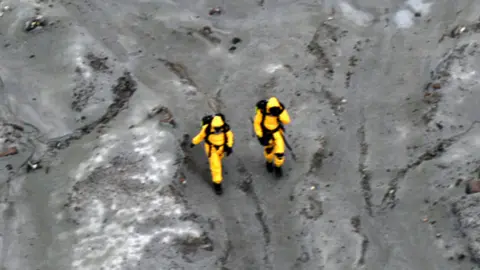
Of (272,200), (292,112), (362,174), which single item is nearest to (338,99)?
(292,112)

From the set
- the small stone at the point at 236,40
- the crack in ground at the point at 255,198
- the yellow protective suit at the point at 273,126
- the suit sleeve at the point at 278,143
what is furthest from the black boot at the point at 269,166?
the small stone at the point at 236,40

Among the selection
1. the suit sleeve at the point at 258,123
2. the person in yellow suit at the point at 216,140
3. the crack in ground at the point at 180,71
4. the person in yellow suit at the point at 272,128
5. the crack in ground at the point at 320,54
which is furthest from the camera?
the crack in ground at the point at 180,71

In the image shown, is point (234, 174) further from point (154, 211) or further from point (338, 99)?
point (338, 99)

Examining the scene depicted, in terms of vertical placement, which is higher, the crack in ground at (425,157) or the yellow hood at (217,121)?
the yellow hood at (217,121)

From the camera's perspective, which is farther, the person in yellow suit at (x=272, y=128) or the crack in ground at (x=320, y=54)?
the crack in ground at (x=320, y=54)

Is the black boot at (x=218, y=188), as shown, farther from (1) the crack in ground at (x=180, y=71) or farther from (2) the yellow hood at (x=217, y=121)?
(1) the crack in ground at (x=180, y=71)

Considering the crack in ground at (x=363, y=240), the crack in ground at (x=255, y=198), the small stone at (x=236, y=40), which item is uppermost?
the small stone at (x=236, y=40)

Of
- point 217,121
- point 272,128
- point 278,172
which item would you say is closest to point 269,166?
point 278,172
